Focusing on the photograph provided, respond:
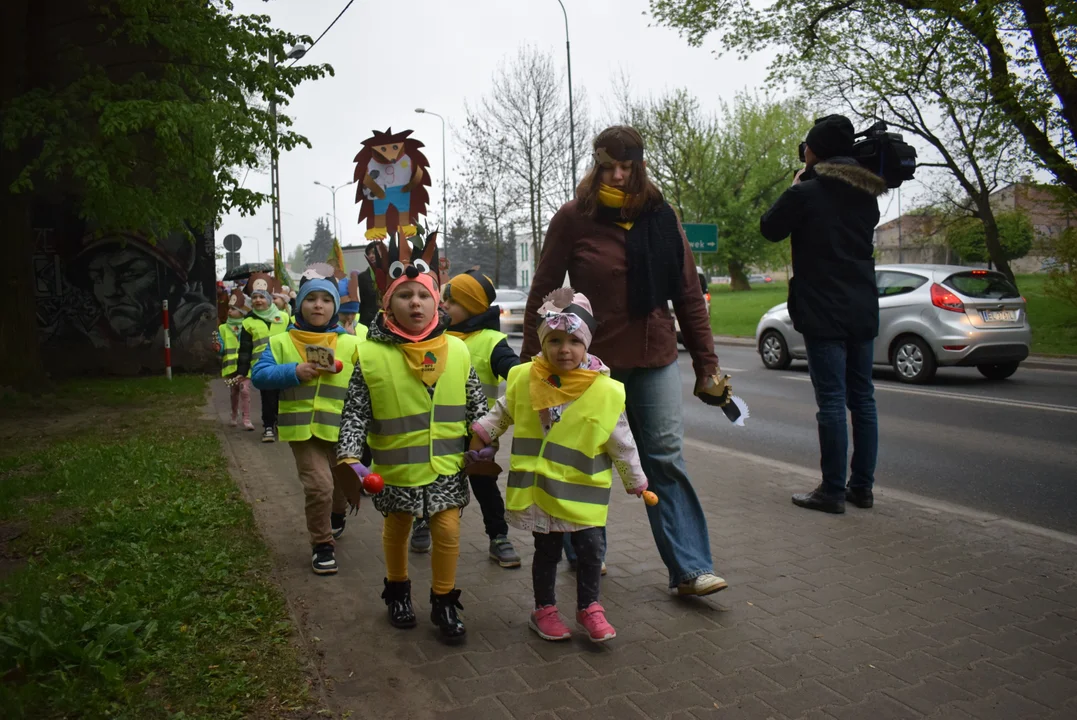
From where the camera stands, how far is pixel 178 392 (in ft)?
46.7

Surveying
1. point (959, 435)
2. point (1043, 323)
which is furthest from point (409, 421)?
point (1043, 323)

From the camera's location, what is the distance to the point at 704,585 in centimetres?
412

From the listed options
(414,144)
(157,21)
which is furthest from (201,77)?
(414,144)

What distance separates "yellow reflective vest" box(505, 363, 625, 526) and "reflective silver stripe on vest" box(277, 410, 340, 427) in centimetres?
165

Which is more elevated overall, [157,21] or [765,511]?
[157,21]

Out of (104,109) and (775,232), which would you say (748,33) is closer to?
(104,109)

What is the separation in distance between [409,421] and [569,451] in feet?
2.25

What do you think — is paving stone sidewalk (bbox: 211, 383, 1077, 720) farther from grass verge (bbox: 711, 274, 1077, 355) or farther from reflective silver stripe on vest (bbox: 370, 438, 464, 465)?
grass verge (bbox: 711, 274, 1077, 355)

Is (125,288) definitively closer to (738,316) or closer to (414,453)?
(414,453)

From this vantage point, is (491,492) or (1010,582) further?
(491,492)

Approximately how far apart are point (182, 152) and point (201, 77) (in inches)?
74.8

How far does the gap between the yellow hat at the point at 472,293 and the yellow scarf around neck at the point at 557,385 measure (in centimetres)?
126

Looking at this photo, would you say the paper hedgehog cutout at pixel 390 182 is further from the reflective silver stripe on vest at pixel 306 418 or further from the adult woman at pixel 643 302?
the adult woman at pixel 643 302

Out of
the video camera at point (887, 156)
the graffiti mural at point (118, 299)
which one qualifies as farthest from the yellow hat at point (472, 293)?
the graffiti mural at point (118, 299)
